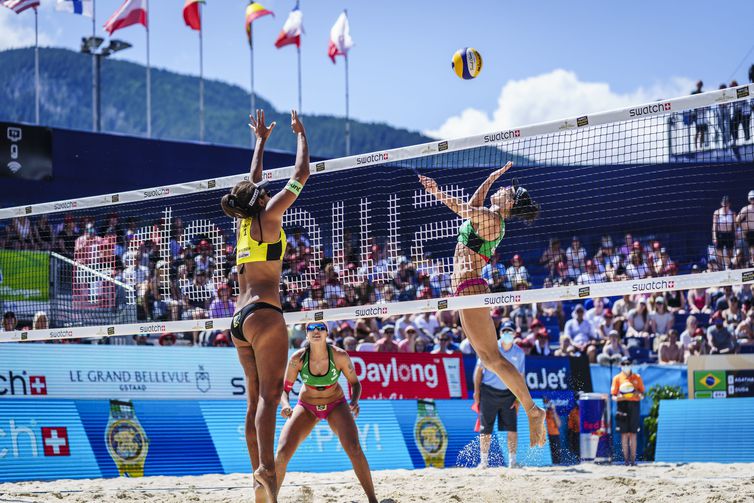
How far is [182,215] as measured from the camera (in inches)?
401

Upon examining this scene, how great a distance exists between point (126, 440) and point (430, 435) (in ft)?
14.2

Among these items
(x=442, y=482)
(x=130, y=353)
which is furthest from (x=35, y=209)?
(x=442, y=482)

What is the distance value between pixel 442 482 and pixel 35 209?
17.0ft

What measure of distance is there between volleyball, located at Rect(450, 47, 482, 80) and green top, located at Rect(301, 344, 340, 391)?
3.00 meters

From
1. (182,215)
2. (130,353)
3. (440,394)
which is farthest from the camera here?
(440,394)

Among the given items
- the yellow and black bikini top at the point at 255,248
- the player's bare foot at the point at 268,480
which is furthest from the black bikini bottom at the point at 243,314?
the player's bare foot at the point at 268,480

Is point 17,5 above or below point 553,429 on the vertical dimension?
above

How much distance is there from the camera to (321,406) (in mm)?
8500

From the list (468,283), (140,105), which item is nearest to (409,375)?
(468,283)

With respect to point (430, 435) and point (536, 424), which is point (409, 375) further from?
point (536, 424)

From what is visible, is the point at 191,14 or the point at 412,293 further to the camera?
the point at 191,14

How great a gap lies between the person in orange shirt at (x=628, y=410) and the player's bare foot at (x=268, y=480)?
8534 millimetres

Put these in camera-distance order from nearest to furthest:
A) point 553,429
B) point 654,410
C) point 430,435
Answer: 1. point 430,435
2. point 553,429
3. point 654,410

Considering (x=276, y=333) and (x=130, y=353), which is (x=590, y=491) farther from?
(x=130, y=353)
